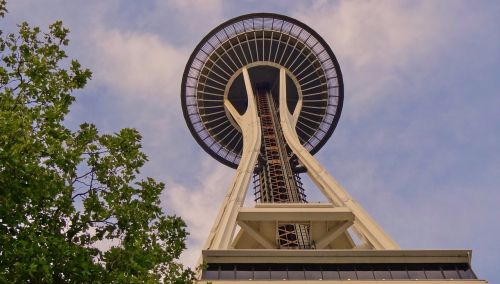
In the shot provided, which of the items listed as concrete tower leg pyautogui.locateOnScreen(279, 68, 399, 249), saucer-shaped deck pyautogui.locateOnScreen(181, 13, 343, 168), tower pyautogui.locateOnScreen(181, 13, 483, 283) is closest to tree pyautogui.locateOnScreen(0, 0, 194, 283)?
tower pyautogui.locateOnScreen(181, 13, 483, 283)

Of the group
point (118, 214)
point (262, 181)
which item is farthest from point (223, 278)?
point (262, 181)

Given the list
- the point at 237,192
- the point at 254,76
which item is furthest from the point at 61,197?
the point at 254,76

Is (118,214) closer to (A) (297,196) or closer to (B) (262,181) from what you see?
(A) (297,196)

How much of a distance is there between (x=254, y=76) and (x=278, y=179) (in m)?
23.9

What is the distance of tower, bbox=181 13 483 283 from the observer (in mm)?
27672

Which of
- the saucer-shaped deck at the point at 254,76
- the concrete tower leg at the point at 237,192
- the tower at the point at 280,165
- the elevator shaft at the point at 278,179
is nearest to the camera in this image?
the tower at the point at 280,165

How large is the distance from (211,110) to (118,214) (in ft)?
194

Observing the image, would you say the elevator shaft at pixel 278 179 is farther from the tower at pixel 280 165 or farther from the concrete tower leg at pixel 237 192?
the concrete tower leg at pixel 237 192

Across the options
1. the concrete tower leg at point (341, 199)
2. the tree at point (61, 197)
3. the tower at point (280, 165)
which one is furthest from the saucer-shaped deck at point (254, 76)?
the tree at point (61, 197)

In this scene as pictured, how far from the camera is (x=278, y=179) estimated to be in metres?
51.5

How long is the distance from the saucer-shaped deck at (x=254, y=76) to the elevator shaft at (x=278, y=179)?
26.1 ft

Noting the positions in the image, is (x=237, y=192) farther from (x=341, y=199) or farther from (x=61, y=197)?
(x=61, y=197)

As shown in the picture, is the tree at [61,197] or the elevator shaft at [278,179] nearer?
the tree at [61,197]

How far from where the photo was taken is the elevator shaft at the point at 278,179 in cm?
4159
